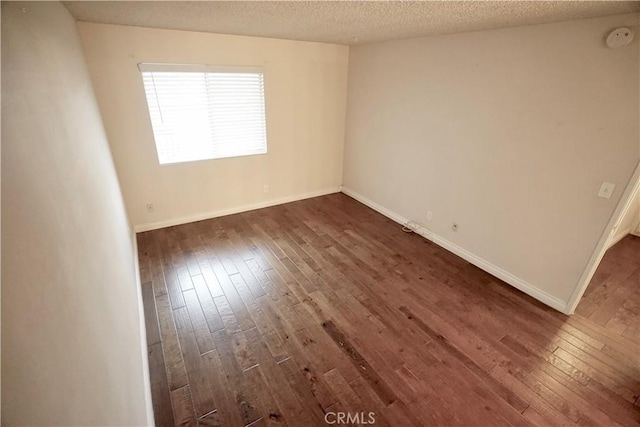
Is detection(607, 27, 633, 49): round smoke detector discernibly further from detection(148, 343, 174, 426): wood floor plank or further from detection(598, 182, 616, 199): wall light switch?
detection(148, 343, 174, 426): wood floor plank

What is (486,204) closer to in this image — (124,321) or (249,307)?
(249,307)

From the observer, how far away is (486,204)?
2818mm

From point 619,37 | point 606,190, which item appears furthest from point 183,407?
point 619,37

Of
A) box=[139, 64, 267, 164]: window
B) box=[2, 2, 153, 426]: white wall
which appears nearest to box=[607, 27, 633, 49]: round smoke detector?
box=[2, 2, 153, 426]: white wall

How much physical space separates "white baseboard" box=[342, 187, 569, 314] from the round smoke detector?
191 centimetres

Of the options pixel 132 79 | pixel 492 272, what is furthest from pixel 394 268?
pixel 132 79

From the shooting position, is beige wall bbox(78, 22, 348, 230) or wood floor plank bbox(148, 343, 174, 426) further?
beige wall bbox(78, 22, 348, 230)

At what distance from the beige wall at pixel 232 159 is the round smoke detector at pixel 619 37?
2827mm

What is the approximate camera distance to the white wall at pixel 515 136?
1977 mm

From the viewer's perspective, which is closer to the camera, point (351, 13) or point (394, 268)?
point (351, 13)

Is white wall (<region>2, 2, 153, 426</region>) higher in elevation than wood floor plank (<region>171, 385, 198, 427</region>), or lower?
higher

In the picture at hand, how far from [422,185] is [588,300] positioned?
1.85 metres

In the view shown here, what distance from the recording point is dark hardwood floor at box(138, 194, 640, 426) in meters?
1.68

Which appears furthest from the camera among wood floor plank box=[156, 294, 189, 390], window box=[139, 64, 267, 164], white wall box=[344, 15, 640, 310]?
window box=[139, 64, 267, 164]
